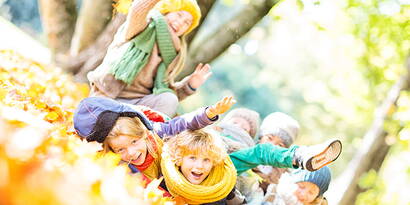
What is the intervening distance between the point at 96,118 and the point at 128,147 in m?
0.24

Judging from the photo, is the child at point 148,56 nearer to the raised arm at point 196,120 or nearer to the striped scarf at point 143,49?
the striped scarf at point 143,49

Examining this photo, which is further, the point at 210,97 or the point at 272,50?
the point at 272,50

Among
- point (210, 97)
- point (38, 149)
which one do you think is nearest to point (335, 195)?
point (38, 149)

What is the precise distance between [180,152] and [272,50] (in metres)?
29.4

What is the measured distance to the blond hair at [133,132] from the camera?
2771 mm

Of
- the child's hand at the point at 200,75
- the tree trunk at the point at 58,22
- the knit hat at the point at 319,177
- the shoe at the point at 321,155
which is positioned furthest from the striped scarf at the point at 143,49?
the tree trunk at the point at 58,22

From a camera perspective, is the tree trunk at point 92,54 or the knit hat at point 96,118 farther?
the tree trunk at point 92,54

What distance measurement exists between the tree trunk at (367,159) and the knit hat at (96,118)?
390 centimetres

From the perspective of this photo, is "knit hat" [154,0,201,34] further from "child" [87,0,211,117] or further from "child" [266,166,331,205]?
"child" [266,166,331,205]

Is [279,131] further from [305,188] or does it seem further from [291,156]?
[291,156]

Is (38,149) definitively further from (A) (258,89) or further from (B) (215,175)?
(A) (258,89)

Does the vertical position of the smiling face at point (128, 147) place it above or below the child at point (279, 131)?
above

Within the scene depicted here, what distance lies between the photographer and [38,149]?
4.53ft

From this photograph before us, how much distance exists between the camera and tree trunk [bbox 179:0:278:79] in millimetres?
5117
